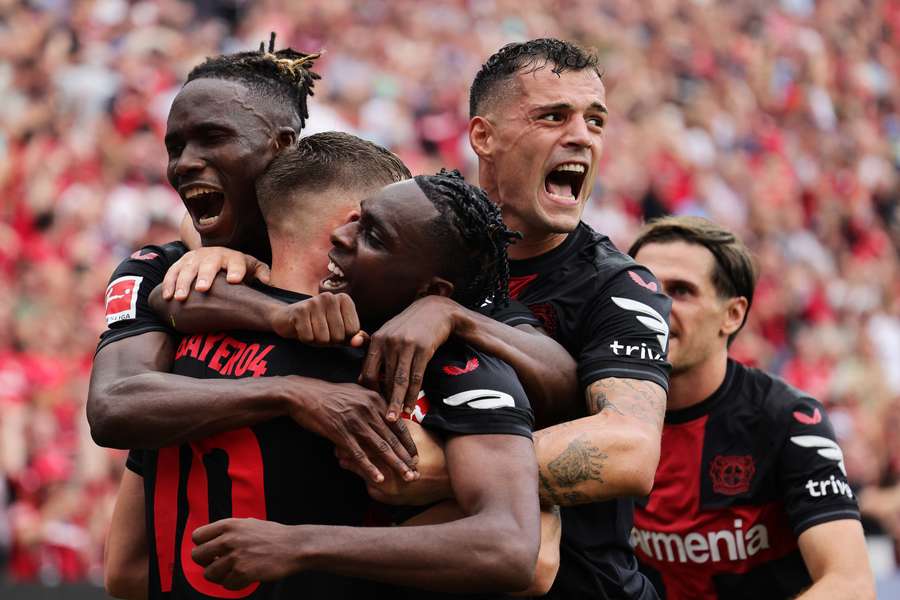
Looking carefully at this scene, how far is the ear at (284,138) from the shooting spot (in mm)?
3912

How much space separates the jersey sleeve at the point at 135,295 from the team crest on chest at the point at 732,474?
234cm

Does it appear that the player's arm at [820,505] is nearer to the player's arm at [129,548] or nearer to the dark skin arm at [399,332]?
the dark skin arm at [399,332]

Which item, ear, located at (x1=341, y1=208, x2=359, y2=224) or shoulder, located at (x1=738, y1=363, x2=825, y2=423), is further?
shoulder, located at (x1=738, y1=363, x2=825, y2=423)

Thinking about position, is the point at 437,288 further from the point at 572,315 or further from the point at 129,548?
the point at 129,548

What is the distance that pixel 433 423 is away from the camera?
122 inches

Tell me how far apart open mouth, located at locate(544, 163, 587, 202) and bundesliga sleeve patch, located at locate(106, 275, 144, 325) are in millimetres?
1413

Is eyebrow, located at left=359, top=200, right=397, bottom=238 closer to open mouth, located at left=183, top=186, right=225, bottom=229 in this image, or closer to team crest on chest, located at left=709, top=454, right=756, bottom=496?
open mouth, located at left=183, top=186, right=225, bottom=229

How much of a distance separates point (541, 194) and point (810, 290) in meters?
9.50

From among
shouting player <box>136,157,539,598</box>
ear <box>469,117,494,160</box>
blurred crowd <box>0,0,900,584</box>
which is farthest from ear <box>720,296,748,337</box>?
blurred crowd <box>0,0,900,584</box>

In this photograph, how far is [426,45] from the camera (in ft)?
43.9

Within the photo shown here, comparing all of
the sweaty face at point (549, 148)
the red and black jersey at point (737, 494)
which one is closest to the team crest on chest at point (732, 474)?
the red and black jersey at point (737, 494)

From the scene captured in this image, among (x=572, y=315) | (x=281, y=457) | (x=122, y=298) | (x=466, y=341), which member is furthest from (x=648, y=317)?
(x=122, y=298)

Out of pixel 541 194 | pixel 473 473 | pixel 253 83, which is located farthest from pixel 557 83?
pixel 473 473

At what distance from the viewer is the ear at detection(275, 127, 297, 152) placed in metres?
3.91
